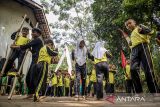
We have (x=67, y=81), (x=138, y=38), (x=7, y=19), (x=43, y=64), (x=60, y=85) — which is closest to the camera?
(x=138, y=38)

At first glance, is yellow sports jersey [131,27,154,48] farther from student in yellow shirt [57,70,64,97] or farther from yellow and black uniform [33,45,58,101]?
student in yellow shirt [57,70,64,97]

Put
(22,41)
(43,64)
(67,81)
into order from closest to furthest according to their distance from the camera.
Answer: (43,64) < (22,41) < (67,81)

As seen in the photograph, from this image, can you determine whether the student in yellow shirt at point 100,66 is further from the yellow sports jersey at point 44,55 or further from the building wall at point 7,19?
the building wall at point 7,19

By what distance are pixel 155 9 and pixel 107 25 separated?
13.3 feet

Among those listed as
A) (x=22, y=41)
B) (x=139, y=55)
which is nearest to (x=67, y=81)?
(x=22, y=41)

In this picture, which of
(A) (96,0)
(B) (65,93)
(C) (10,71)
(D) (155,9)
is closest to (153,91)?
(C) (10,71)

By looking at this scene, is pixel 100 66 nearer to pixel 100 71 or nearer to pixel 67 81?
pixel 100 71

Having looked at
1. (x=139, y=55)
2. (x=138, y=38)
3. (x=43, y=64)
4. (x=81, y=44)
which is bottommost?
(x=43, y=64)

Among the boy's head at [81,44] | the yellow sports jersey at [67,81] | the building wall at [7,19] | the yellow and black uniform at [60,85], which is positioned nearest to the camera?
the boy's head at [81,44]

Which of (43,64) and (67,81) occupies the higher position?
(67,81)

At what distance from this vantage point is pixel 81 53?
786 centimetres

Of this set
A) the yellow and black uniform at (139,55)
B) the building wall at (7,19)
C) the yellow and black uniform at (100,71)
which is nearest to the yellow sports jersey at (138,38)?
the yellow and black uniform at (139,55)

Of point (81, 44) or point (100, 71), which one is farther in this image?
point (81, 44)

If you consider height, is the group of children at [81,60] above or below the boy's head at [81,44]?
below
